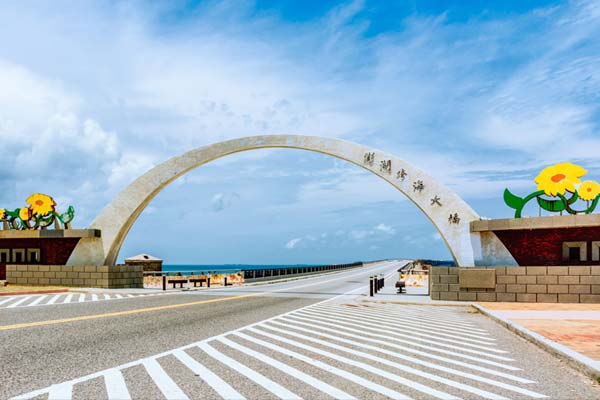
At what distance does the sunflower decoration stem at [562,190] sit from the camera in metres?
20.6

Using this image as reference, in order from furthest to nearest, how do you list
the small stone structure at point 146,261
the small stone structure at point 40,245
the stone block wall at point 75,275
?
the small stone structure at point 146,261 < the small stone structure at point 40,245 < the stone block wall at point 75,275

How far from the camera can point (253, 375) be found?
6.80 m

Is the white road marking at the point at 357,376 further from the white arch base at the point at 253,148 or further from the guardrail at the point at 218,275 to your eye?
the guardrail at the point at 218,275

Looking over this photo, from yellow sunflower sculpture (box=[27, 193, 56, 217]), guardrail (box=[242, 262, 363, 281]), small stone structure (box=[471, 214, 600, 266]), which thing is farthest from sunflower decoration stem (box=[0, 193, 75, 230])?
small stone structure (box=[471, 214, 600, 266])

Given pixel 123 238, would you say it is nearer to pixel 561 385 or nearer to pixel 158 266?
pixel 158 266

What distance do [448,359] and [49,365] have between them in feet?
20.4

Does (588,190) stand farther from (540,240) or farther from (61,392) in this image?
(61,392)

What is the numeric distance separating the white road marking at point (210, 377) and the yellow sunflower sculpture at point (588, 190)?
18589 mm

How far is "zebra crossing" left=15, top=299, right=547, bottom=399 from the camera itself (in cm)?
600

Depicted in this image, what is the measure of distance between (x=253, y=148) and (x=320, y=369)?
2230 centimetres

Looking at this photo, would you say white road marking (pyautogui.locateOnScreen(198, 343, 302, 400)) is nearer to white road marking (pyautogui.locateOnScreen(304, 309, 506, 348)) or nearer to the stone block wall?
white road marking (pyautogui.locateOnScreen(304, 309, 506, 348))

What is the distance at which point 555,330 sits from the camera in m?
11.7

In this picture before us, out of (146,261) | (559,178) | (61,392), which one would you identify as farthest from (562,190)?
(146,261)

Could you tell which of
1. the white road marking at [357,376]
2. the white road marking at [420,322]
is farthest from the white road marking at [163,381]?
the white road marking at [420,322]
